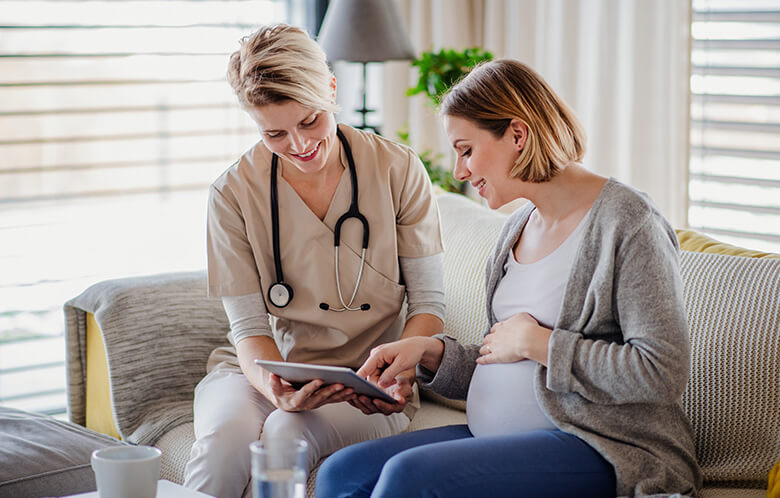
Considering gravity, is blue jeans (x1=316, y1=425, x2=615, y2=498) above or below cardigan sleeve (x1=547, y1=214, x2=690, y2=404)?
below

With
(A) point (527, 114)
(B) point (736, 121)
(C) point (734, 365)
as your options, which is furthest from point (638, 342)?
(B) point (736, 121)

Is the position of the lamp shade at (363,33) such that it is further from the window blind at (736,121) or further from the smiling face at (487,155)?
the smiling face at (487,155)

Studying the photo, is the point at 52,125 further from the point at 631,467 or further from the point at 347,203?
the point at 631,467

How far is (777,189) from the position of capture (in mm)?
2746

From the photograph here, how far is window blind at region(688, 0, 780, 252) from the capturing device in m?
2.72

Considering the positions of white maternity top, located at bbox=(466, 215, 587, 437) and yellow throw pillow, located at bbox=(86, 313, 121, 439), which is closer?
white maternity top, located at bbox=(466, 215, 587, 437)

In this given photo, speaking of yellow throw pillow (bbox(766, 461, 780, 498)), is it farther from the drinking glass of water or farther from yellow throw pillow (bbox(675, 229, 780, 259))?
the drinking glass of water

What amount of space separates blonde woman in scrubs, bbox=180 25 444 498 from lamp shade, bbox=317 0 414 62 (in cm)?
97

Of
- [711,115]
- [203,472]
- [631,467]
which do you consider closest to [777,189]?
→ [711,115]

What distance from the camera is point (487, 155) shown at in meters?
1.50

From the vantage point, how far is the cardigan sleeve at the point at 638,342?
127cm

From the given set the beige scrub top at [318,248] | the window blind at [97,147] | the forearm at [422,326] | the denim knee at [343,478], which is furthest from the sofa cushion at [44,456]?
the window blind at [97,147]

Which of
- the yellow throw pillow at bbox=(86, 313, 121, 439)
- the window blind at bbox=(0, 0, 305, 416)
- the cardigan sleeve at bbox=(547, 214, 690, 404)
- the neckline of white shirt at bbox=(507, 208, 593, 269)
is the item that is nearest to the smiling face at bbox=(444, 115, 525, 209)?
the neckline of white shirt at bbox=(507, 208, 593, 269)

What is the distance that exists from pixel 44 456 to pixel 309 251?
26.1 inches
